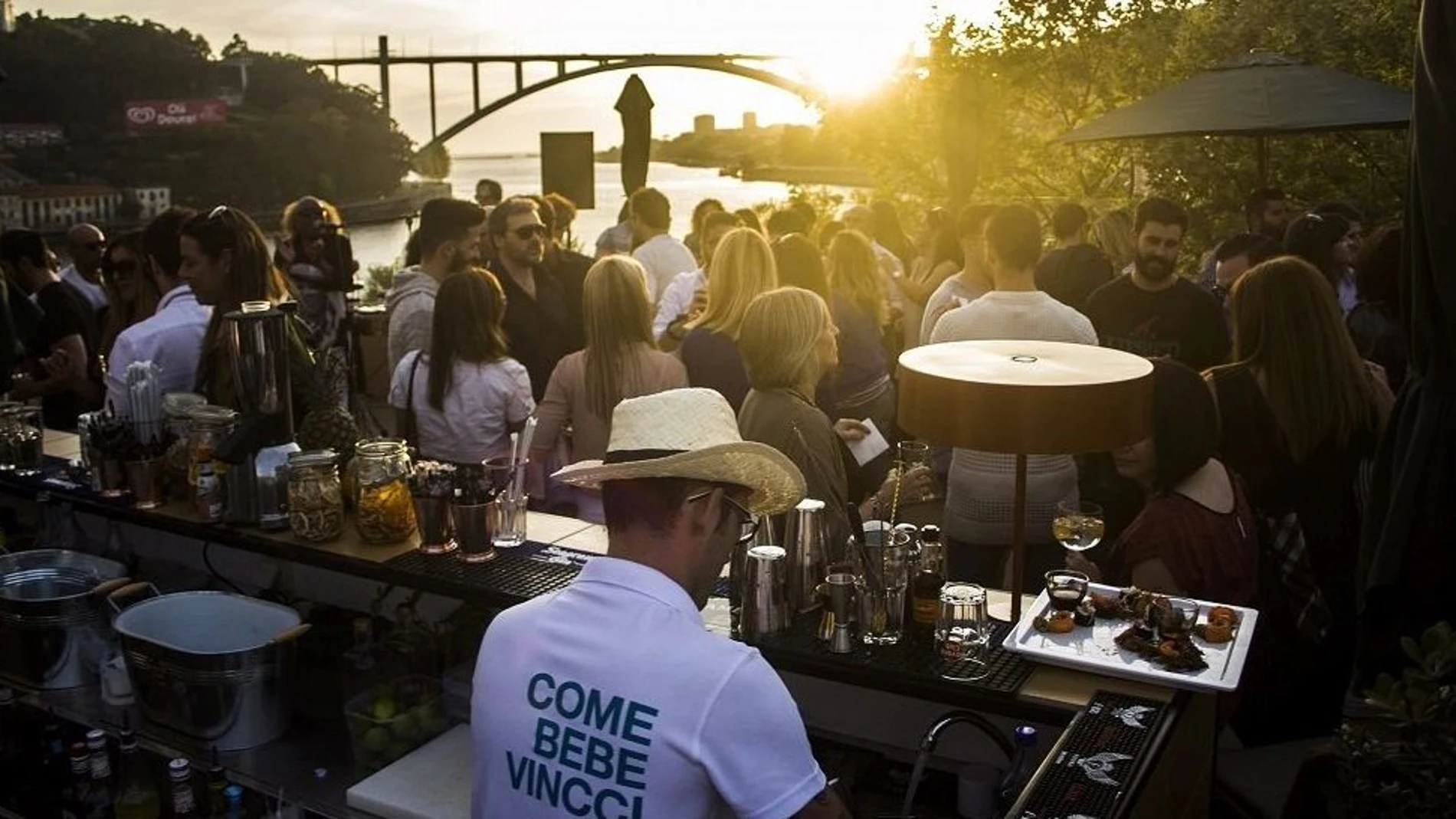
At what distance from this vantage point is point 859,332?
5.16 meters

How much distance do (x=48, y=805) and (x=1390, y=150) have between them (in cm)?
1053

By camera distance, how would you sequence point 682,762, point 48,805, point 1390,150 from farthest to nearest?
point 1390,150 → point 48,805 → point 682,762

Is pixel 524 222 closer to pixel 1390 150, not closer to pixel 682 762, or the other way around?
pixel 682 762

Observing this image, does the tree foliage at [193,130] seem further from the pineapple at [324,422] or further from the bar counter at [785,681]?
the bar counter at [785,681]

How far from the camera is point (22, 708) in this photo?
131 inches

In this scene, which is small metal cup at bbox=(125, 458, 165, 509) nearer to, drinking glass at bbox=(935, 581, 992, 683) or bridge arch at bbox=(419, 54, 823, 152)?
drinking glass at bbox=(935, 581, 992, 683)

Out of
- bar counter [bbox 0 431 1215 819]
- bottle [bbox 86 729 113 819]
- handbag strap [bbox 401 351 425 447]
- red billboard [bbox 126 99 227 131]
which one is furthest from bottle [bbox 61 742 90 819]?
red billboard [bbox 126 99 227 131]

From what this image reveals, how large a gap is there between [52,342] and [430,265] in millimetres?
2141

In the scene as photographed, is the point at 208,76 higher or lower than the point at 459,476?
higher

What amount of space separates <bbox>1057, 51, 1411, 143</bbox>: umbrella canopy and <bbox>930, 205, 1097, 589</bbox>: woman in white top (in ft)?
8.35

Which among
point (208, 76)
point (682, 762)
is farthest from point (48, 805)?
point (208, 76)

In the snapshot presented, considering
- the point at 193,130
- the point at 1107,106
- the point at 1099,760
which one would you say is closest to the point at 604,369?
the point at 1099,760

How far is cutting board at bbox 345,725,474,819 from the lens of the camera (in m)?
2.53

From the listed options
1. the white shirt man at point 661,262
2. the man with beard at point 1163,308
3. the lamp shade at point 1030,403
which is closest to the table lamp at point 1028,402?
the lamp shade at point 1030,403
